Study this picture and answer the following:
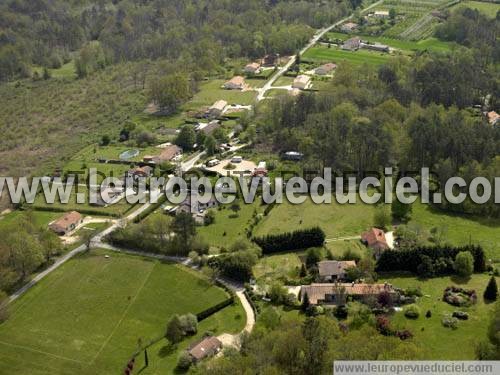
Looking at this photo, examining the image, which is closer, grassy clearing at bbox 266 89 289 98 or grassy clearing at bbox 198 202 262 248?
grassy clearing at bbox 198 202 262 248

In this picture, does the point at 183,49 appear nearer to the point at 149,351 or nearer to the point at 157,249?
the point at 157,249

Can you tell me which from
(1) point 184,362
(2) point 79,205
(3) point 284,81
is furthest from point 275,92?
(1) point 184,362

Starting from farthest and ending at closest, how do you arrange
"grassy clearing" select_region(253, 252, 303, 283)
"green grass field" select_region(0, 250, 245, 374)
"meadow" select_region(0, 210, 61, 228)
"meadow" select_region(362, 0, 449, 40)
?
"meadow" select_region(362, 0, 449, 40)
"meadow" select_region(0, 210, 61, 228)
"grassy clearing" select_region(253, 252, 303, 283)
"green grass field" select_region(0, 250, 245, 374)

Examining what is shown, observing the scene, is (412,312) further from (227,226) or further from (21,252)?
(21,252)

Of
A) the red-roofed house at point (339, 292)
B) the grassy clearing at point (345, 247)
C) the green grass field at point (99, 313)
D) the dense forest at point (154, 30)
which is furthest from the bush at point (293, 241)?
the dense forest at point (154, 30)

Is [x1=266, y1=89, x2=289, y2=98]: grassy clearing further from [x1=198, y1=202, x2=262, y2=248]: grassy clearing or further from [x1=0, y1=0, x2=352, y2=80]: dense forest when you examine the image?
[x1=198, y1=202, x2=262, y2=248]: grassy clearing

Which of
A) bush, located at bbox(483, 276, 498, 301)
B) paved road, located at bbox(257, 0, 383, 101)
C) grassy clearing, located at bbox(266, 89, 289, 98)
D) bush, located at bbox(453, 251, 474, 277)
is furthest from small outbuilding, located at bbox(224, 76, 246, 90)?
bush, located at bbox(483, 276, 498, 301)

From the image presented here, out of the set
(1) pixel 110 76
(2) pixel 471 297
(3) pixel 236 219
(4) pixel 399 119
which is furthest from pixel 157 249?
(1) pixel 110 76
